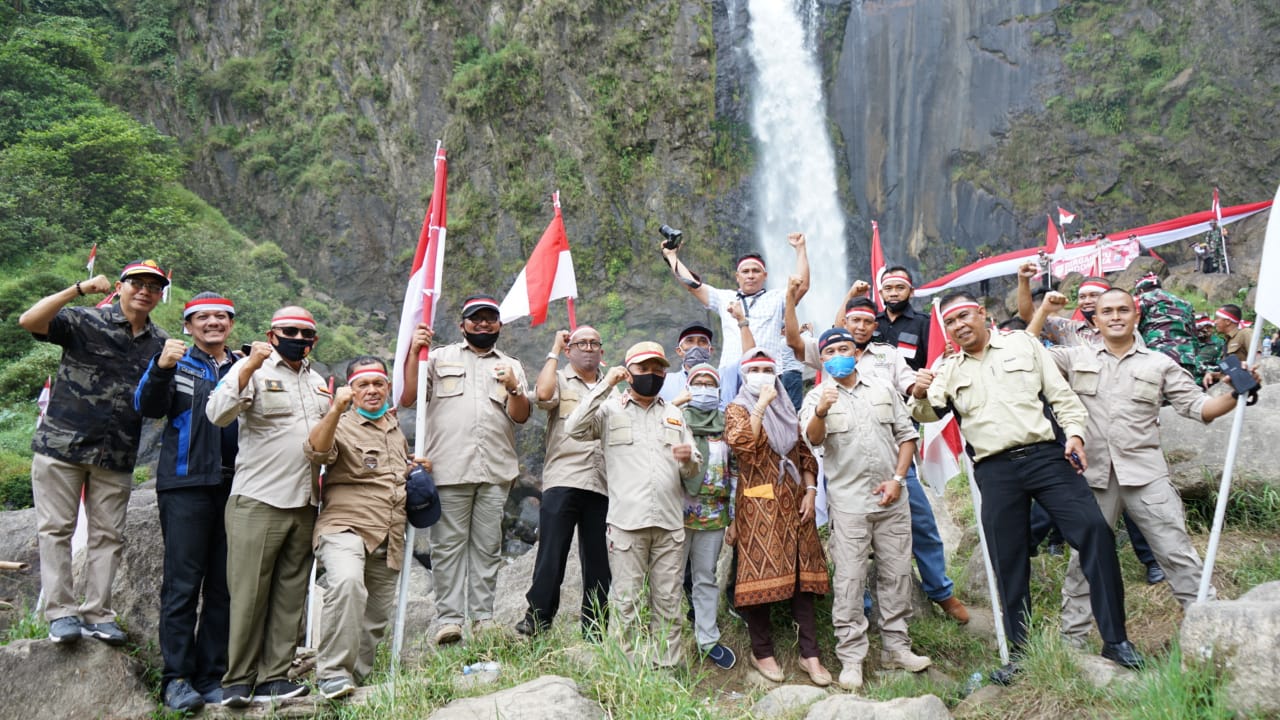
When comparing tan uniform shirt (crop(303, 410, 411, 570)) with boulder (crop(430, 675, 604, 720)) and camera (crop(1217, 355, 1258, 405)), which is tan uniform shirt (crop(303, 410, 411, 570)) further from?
camera (crop(1217, 355, 1258, 405))

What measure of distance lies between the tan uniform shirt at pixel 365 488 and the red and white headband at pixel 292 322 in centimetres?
53

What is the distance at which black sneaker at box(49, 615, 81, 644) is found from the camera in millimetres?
4094

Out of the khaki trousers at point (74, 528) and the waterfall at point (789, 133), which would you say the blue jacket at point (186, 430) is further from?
the waterfall at point (789, 133)

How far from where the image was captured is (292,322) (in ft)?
14.1

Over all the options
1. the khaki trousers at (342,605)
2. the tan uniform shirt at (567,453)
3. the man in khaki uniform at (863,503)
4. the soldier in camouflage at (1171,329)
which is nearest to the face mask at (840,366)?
the man in khaki uniform at (863,503)

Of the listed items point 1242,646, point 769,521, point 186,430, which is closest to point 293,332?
point 186,430

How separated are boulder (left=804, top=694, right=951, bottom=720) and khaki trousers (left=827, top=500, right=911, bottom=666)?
0.81m

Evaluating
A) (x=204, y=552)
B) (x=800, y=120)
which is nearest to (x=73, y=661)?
(x=204, y=552)

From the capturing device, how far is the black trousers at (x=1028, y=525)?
389 centimetres

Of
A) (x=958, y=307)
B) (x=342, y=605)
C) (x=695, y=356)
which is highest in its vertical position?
(x=958, y=307)

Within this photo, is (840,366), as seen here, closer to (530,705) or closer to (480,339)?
(480,339)

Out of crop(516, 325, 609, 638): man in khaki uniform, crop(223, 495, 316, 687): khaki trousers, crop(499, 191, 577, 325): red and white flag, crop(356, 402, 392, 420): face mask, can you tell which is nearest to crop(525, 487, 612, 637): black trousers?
crop(516, 325, 609, 638): man in khaki uniform

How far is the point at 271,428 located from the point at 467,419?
111cm

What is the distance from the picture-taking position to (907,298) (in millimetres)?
5637
